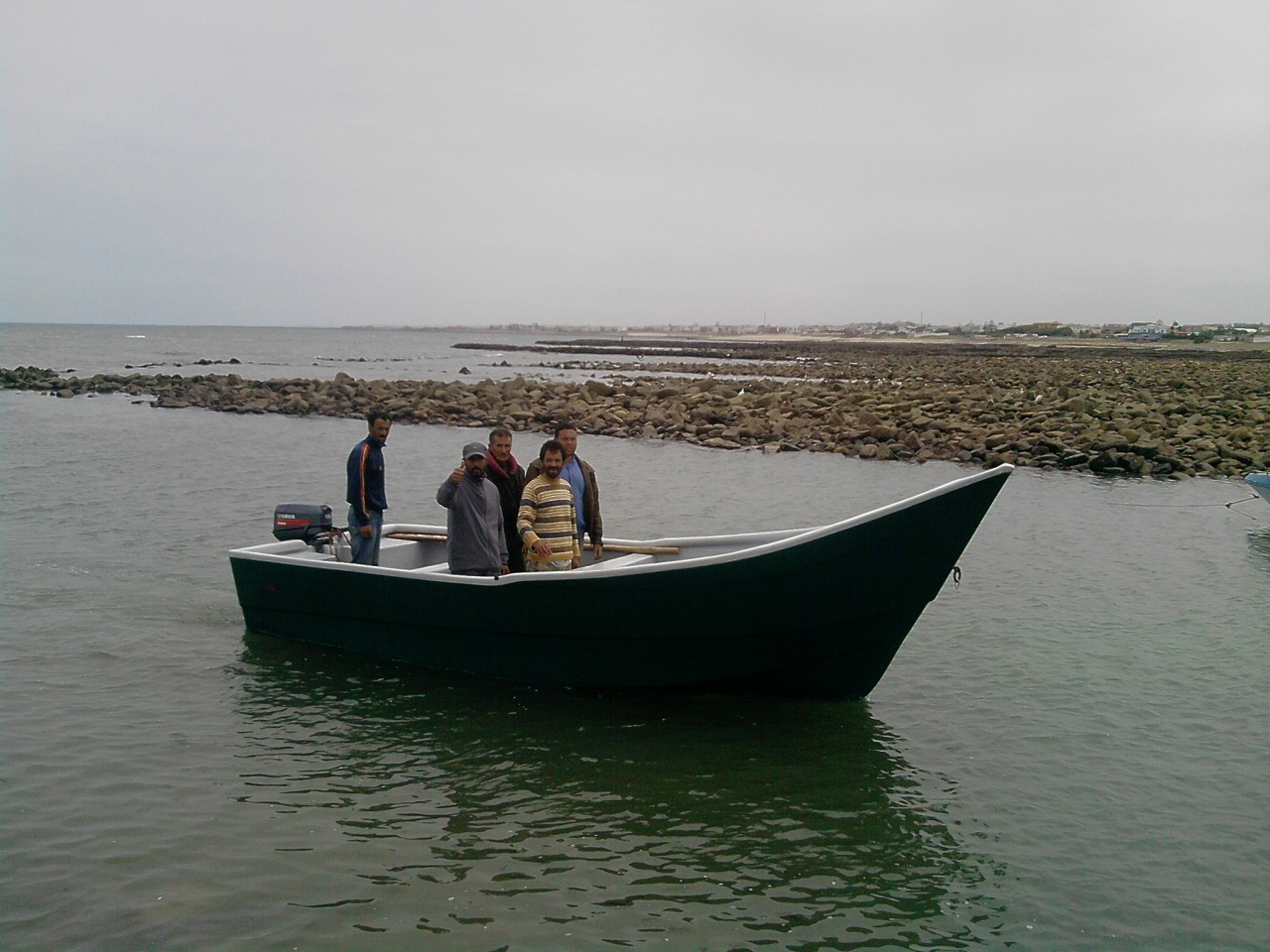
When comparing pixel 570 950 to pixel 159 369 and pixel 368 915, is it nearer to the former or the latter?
pixel 368 915

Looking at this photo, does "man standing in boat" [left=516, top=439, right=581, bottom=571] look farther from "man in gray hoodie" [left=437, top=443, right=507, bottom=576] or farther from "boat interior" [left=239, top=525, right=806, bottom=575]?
"boat interior" [left=239, top=525, right=806, bottom=575]

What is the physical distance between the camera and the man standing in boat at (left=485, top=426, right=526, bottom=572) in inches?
343

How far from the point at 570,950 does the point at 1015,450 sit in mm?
21814

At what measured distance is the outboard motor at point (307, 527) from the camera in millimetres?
10359

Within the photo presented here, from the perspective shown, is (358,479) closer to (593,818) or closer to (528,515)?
(528,515)

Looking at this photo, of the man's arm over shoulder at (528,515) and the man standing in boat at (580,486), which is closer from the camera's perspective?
the man's arm over shoulder at (528,515)

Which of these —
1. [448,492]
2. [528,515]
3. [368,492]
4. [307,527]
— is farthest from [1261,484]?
[307,527]

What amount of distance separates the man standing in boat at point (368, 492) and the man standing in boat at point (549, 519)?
163 cm

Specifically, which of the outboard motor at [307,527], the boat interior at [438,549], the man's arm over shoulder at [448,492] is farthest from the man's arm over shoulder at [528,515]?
the outboard motor at [307,527]

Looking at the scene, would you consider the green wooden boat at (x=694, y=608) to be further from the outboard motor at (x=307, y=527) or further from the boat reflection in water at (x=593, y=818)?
the outboard motor at (x=307, y=527)

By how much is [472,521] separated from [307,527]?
8.91ft

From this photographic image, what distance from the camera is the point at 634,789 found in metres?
6.95

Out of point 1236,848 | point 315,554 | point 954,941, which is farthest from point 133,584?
point 1236,848

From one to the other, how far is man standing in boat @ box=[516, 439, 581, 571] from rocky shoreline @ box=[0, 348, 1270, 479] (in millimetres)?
17455
